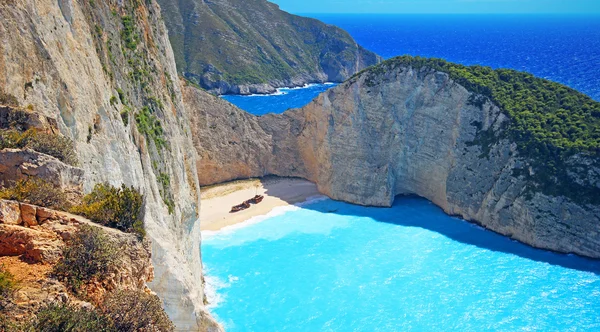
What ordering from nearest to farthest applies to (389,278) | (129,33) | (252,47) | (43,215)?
1. (43,215)
2. (129,33)
3. (389,278)
4. (252,47)

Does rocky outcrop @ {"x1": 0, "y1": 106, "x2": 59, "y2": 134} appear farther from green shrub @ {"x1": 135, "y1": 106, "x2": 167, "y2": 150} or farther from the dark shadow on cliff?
the dark shadow on cliff

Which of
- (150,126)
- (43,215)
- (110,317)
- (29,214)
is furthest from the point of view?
(150,126)

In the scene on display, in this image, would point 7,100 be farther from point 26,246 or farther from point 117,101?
point 117,101

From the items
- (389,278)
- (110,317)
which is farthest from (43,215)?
(389,278)

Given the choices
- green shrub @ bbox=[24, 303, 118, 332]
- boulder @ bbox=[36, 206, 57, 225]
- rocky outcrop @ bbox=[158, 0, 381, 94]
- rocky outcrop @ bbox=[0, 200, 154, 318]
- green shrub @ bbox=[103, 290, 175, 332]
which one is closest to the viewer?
green shrub @ bbox=[24, 303, 118, 332]

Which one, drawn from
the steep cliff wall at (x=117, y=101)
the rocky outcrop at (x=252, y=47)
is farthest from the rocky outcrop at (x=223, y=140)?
the rocky outcrop at (x=252, y=47)

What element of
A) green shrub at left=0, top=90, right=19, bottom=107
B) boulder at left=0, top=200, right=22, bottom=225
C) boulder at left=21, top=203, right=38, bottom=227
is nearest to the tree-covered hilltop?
green shrub at left=0, top=90, right=19, bottom=107
